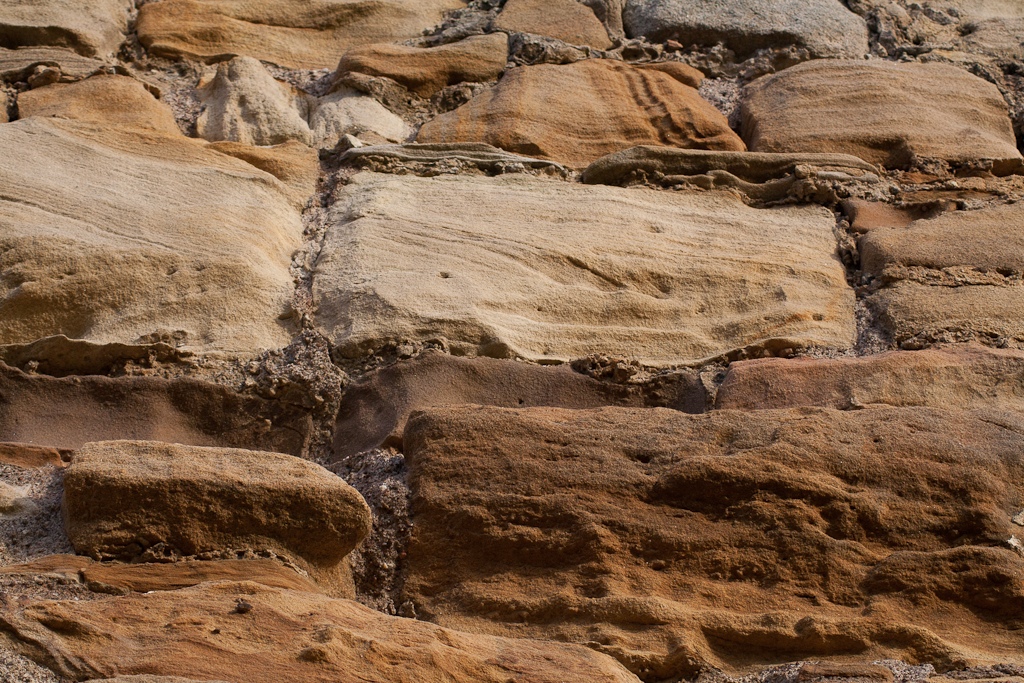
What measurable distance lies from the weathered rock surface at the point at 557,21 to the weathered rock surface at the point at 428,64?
0.16 metres

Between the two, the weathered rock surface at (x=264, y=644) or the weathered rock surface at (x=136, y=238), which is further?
the weathered rock surface at (x=136, y=238)

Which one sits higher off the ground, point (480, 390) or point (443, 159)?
point (443, 159)

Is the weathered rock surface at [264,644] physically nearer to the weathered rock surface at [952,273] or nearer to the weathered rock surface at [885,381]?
the weathered rock surface at [885,381]

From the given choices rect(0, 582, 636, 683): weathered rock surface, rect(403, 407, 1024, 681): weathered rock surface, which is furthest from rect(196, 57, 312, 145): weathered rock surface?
rect(0, 582, 636, 683): weathered rock surface

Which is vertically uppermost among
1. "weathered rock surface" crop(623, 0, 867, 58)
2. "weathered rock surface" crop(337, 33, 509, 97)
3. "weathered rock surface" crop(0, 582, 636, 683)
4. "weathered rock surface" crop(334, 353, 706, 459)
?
"weathered rock surface" crop(623, 0, 867, 58)

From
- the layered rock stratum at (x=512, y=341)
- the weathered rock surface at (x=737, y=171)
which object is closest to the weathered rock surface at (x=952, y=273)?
the layered rock stratum at (x=512, y=341)

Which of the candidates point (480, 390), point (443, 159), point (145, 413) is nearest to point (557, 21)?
point (443, 159)

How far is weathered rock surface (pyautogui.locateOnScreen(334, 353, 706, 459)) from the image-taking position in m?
2.36

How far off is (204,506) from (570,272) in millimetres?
1035

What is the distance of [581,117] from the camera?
336 cm

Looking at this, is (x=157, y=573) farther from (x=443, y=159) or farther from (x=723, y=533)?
(x=443, y=159)

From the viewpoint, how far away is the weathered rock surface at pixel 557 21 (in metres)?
3.73

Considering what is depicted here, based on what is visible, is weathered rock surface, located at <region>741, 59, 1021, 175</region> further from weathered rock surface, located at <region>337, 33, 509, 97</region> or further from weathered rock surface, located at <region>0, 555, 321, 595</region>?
weathered rock surface, located at <region>0, 555, 321, 595</region>

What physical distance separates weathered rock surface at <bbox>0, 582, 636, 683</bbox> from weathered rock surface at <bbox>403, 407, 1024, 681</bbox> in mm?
133
